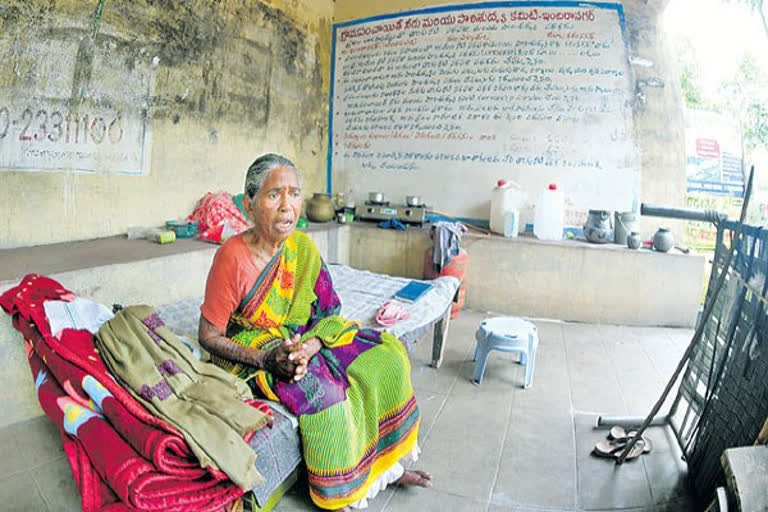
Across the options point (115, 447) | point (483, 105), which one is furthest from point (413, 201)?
point (115, 447)

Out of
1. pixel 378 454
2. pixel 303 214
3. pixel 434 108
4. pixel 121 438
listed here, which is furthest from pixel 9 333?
pixel 434 108

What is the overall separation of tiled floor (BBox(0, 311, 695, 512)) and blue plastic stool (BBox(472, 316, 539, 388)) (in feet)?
0.36

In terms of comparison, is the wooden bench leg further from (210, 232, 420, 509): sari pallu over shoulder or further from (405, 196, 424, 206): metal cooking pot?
(405, 196, 424, 206): metal cooking pot

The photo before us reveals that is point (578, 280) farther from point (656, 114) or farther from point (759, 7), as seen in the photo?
point (759, 7)

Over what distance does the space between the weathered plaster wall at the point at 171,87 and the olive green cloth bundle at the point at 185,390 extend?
1608 mm

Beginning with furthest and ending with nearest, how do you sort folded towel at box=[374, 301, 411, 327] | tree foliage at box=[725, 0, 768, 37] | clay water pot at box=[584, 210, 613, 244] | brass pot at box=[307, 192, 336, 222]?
brass pot at box=[307, 192, 336, 222]
clay water pot at box=[584, 210, 613, 244]
tree foliage at box=[725, 0, 768, 37]
folded towel at box=[374, 301, 411, 327]

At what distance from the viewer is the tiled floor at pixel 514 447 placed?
1.88 meters

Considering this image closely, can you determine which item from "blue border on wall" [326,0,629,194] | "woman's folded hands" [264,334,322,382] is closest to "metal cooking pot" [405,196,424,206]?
"blue border on wall" [326,0,629,194]

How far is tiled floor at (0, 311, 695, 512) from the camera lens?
6.18 ft

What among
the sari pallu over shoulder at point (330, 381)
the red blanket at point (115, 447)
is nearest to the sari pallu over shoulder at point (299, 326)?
the sari pallu over shoulder at point (330, 381)

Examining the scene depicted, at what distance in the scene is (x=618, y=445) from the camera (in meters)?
2.24

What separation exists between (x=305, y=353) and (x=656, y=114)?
3919 millimetres

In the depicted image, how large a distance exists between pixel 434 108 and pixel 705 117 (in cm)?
237

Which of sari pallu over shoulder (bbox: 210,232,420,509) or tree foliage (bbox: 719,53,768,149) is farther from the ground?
tree foliage (bbox: 719,53,768,149)
